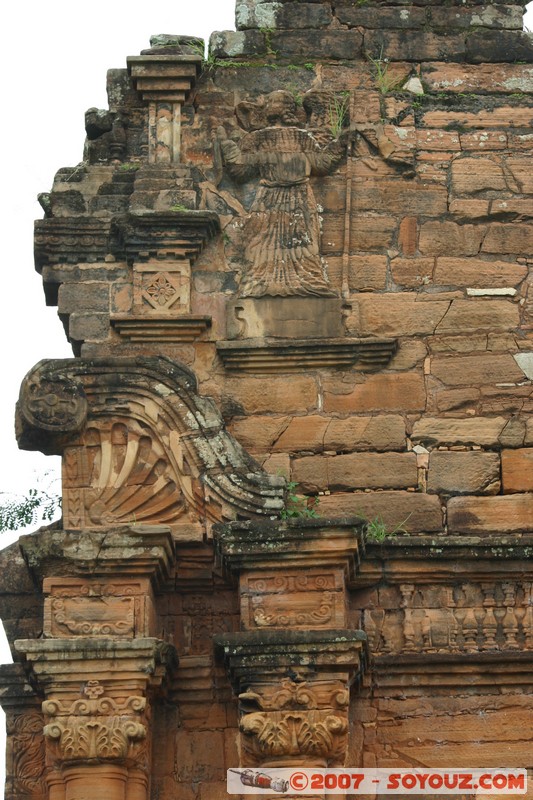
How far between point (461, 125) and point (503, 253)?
3.31 feet

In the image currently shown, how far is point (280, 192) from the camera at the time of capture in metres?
12.8

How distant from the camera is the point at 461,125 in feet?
43.0

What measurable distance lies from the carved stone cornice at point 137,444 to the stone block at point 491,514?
1.14 meters

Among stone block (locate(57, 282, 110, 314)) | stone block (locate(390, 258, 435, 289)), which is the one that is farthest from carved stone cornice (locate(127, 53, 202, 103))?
stone block (locate(390, 258, 435, 289))

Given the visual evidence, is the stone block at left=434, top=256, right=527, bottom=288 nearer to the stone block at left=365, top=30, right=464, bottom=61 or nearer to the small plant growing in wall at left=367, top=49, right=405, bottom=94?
the small plant growing in wall at left=367, top=49, right=405, bottom=94

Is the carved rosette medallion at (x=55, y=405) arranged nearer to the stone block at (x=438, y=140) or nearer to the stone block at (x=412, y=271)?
the stone block at (x=412, y=271)

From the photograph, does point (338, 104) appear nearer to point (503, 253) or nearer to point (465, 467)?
point (503, 253)

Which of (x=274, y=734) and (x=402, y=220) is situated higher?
(x=402, y=220)

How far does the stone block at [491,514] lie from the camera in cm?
1190

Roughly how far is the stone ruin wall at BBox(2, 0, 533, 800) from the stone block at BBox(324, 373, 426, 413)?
2 cm

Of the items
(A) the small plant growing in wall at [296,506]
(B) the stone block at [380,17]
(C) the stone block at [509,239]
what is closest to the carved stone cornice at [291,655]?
(A) the small plant growing in wall at [296,506]

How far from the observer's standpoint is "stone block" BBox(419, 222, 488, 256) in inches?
500

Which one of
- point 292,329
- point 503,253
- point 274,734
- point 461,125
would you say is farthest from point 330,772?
point 461,125

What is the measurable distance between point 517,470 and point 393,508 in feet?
2.69
